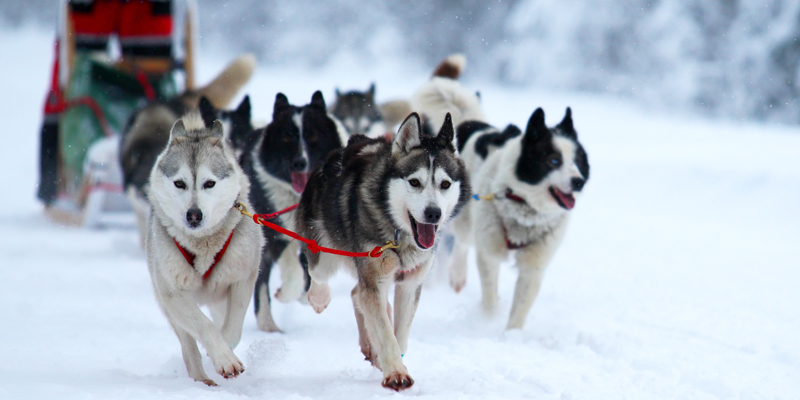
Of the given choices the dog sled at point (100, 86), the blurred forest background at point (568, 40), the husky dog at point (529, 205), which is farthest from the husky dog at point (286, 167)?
the blurred forest background at point (568, 40)

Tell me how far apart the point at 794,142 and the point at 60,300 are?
9860 millimetres

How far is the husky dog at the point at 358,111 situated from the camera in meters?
5.51

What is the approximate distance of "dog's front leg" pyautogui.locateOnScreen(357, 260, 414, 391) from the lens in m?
2.17

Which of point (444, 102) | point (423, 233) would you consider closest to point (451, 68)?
point (444, 102)

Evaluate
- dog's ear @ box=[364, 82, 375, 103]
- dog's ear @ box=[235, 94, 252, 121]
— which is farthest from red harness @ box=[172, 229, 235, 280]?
dog's ear @ box=[364, 82, 375, 103]

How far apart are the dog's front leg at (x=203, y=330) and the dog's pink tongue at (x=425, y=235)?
668 millimetres

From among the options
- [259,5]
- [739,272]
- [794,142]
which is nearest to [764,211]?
[739,272]

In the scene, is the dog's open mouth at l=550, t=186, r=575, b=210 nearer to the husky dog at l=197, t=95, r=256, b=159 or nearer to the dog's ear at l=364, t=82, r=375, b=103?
the husky dog at l=197, t=95, r=256, b=159

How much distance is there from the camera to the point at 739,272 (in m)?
4.93

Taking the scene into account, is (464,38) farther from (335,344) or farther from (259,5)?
(335,344)

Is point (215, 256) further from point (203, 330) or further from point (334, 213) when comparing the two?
point (334, 213)

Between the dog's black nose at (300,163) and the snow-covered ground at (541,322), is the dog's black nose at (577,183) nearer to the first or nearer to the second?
the snow-covered ground at (541,322)

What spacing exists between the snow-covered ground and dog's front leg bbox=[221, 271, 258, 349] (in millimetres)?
154

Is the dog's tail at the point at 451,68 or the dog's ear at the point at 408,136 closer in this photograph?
the dog's ear at the point at 408,136
